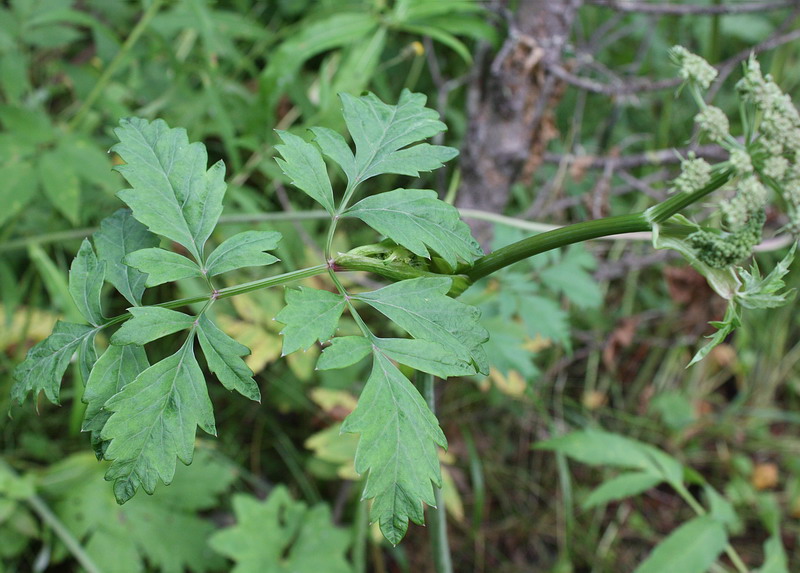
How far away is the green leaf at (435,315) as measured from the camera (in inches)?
33.8

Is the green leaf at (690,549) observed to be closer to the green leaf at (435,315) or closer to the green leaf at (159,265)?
the green leaf at (435,315)

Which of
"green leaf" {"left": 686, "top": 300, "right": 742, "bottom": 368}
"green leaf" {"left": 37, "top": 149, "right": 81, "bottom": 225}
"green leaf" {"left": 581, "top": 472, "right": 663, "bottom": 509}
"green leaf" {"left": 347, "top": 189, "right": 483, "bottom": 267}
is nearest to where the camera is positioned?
"green leaf" {"left": 686, "top": 300, "right": 742, "bottom": 368}

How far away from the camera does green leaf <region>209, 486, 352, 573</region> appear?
1914mm

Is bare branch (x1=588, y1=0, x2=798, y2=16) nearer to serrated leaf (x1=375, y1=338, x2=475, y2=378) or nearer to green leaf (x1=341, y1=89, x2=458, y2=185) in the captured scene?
green leaf (x1=341, y1=89, x2=458, y2=185)

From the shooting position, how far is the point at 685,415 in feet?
9.09

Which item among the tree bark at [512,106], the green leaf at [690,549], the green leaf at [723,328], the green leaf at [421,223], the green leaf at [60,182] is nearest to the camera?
the green leaf at [723,328]

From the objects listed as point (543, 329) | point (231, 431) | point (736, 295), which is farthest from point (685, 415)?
point (736, 295)

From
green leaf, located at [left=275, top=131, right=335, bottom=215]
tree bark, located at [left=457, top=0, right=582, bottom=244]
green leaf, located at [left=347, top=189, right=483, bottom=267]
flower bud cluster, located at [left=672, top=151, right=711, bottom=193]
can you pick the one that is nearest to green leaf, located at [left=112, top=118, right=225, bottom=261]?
green leaf, located at [left=275, top=131, right=335, bottom=215]

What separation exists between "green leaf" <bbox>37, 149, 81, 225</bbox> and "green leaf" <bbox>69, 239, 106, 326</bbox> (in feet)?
3.36

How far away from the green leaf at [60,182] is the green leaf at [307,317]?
1.29 meters

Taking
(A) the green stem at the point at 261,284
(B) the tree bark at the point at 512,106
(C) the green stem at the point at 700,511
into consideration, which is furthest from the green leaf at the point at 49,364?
(B) the tree bark at the point at 512,106

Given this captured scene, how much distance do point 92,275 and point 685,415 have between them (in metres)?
2.52

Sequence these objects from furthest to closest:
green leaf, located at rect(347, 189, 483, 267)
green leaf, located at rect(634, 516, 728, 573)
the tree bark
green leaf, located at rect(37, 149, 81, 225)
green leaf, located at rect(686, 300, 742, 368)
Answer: the tree bark
green leaf, located at rect(37, 149, 81, 225)
green leaf, located at rect(634, 516, 728, 573)
green leaf, located at rect(347, 189, 483, 267)
green leaf, located at rect(686, 300, 742, 368)

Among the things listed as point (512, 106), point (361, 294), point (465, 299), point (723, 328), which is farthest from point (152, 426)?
point (512, 106)
